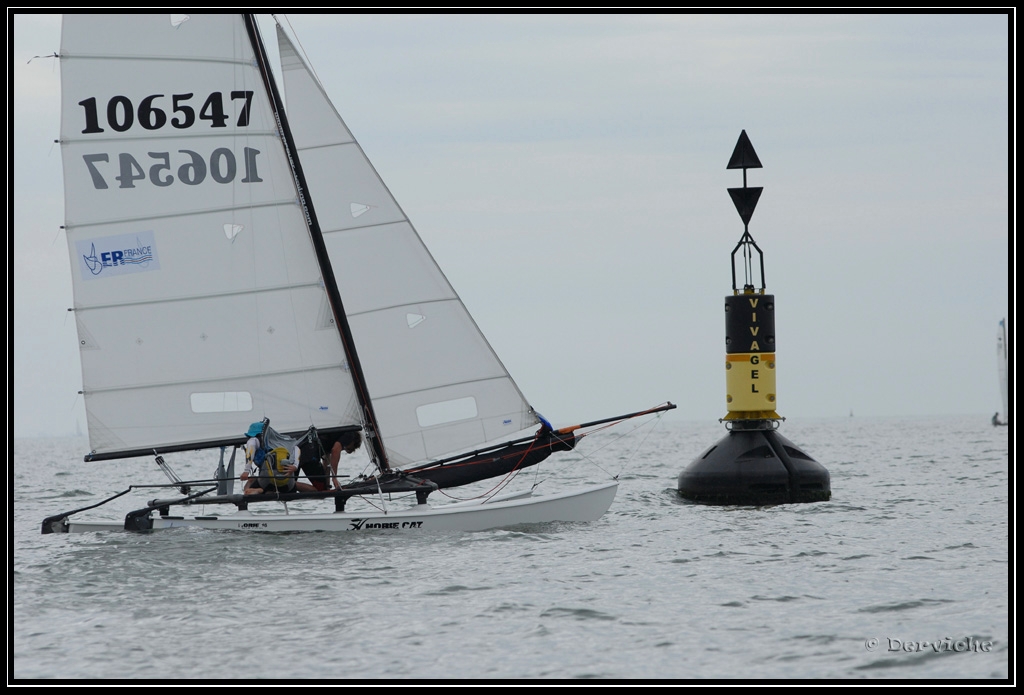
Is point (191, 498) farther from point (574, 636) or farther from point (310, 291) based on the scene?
point (574, 636)

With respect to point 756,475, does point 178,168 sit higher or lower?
higher

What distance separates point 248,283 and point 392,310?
7.20ft

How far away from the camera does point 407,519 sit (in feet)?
51.9

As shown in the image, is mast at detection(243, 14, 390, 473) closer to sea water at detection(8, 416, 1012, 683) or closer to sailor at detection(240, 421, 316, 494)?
sailor at detection(240, 421, 316, 494)

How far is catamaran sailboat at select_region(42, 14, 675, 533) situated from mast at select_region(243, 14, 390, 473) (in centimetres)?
3

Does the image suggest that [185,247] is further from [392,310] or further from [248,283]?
[392,310]

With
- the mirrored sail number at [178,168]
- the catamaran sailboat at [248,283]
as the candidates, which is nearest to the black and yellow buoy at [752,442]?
the catamaran sailboat at [248,283]

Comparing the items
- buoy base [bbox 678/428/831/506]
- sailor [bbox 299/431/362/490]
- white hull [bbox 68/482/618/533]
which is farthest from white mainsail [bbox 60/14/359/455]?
buoy base [bbox 678/428/831/506]

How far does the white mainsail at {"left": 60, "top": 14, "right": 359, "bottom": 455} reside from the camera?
16.7 meters

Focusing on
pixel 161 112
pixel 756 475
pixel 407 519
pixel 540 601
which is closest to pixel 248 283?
pixel 161 112

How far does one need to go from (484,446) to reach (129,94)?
7.53 m

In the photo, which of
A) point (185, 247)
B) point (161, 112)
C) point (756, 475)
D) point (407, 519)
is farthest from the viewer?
point (756, 475)

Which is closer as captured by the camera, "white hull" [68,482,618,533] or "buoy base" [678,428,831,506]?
"white hull" [68,482,618,533]
